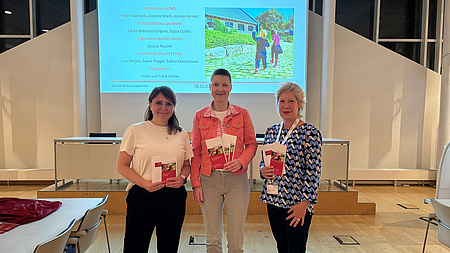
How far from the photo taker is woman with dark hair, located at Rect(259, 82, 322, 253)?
1.60 m

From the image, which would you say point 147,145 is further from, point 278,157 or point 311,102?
point 311,102

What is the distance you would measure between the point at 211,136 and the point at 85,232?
1004mm

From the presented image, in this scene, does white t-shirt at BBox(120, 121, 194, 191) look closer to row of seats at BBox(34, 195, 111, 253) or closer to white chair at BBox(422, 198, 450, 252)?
row of seats at BBox(34, 195, 111, 253)

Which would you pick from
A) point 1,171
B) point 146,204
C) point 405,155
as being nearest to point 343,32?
point 405,155

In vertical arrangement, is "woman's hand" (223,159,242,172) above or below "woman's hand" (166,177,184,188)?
above

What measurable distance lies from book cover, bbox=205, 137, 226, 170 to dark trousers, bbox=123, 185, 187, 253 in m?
0.30

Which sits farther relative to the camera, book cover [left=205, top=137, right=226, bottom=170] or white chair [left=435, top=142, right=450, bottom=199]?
white chair [left=435, top=142, right=450, bottom=199]

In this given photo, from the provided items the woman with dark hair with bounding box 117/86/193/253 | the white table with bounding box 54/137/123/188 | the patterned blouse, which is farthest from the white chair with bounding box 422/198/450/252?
the white table with bounding box 54/137/123/188

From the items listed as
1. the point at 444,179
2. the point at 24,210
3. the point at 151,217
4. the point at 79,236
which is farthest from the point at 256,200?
the point at 24,210

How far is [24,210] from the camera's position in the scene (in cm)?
190

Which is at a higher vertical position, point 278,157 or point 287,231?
point 278,157

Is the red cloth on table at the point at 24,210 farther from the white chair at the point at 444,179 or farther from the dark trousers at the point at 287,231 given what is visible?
the white chair at the point at 444,179

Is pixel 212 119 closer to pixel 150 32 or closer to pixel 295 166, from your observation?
pixel 295 166

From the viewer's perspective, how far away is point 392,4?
636cm
